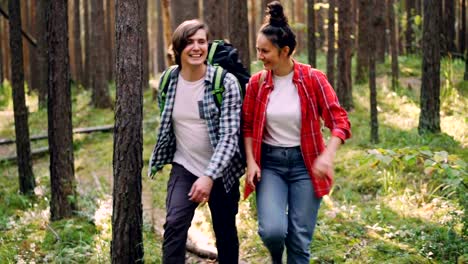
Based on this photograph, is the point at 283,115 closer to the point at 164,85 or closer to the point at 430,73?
the point at 164,85

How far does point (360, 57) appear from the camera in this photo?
16.9 m

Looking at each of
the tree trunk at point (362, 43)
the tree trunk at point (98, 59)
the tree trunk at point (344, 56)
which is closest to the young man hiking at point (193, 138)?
the tree trunk at point (344, 56)

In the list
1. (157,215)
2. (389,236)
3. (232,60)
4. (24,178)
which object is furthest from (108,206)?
(232,60)

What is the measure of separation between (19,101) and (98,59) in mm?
9007

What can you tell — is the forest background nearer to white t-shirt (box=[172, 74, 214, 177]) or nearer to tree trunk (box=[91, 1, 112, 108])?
white t-shirt (box=[172, 74, 214, 177])

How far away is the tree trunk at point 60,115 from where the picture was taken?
6.98 metres

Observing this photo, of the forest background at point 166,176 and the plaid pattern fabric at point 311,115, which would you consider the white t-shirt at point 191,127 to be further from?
the forest background at point 166,176

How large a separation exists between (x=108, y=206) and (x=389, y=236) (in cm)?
392

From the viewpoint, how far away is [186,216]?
4.14 m

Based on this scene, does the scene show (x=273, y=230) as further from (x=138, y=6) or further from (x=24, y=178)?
(x=24, y=178)

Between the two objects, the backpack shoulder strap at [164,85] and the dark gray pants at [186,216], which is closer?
the dark gray pants at [186,216]

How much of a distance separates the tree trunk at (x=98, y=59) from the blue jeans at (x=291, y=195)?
1431 cm

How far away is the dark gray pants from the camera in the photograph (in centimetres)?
411

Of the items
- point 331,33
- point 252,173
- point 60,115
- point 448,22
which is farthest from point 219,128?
point 448,22
